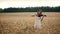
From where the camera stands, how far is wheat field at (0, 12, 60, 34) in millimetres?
2029

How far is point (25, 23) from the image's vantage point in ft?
6.82

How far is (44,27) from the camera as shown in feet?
6.70

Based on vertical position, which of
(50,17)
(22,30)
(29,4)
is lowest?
(22,30)

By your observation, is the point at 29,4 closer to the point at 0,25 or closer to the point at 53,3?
the point at 53,3

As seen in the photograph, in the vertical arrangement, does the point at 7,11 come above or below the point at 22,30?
above

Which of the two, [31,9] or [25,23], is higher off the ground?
[31,9]

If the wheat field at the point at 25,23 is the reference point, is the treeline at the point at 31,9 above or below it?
above

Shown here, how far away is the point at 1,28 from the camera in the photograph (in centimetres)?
209

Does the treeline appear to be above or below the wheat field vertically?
above

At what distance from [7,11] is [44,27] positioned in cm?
56

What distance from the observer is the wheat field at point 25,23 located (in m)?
2.03

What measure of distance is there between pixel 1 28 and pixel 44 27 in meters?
0.59

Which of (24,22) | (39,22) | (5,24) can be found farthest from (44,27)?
(5,24)

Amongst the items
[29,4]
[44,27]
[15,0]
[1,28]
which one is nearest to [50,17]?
[44,27]
